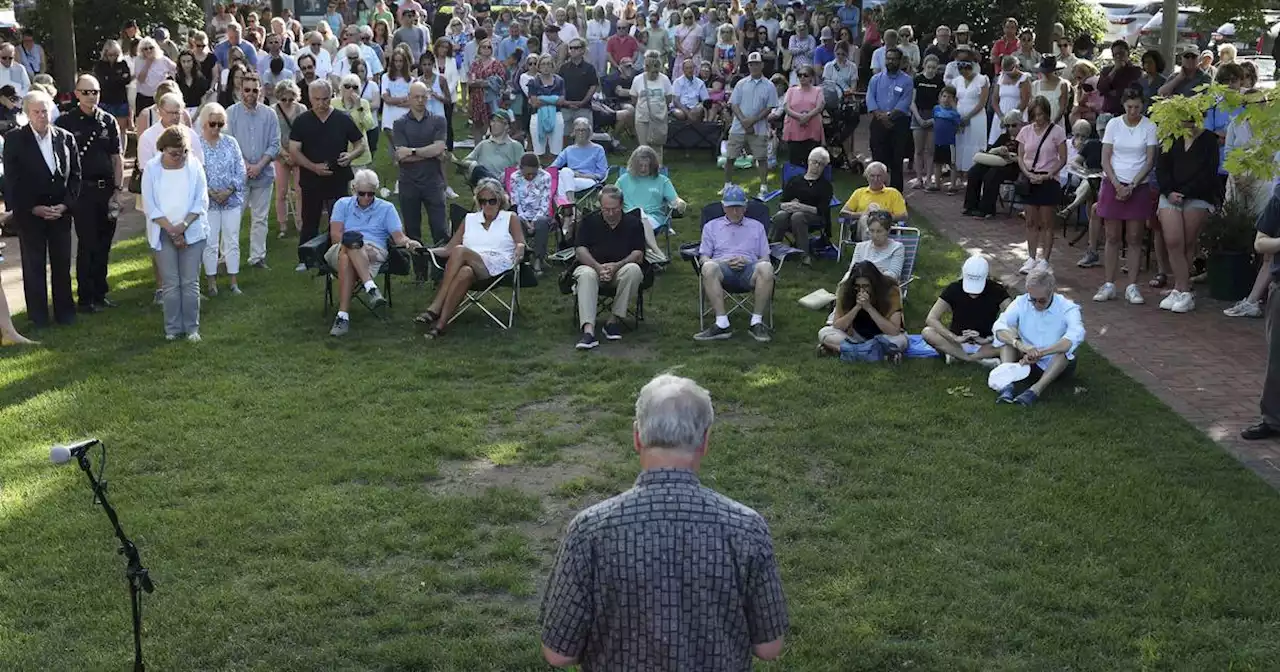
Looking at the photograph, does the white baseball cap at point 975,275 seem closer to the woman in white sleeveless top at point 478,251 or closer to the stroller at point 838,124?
the woman in white sleeveless top at point 478,251

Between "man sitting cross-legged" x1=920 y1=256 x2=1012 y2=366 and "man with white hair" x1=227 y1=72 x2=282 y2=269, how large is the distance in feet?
21.0

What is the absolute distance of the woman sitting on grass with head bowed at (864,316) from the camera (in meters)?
10.7

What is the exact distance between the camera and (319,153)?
1365 cm

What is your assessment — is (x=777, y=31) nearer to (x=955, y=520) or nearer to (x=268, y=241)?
(x=268, y=241)

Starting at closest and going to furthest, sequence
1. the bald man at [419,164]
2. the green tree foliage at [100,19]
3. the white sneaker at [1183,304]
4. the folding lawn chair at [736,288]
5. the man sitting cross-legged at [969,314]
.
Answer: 1. the man sitting cross-legged at [969,314]
2. the folding lawn chair at [736,288]
3. the white sneaker at [1183,304]
4. the bald man at [419,164]
5. the green tree foliage at [100,19]

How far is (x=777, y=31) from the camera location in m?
26.8

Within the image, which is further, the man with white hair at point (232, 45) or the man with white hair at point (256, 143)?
the man with white hair at point (232, 45)

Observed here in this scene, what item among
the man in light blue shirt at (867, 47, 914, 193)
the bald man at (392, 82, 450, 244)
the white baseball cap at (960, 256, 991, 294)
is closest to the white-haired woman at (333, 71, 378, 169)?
the bald man at (392, 82, 450, 244)

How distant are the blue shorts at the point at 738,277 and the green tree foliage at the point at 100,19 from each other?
1646 cm

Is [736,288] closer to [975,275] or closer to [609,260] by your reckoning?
[609,260]

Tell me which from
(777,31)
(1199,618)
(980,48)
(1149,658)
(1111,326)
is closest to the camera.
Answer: (1149,658)

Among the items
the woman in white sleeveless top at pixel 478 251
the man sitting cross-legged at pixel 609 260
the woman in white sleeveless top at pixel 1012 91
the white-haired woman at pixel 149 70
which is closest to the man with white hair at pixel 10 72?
the white-haired woman at pixel 149 70

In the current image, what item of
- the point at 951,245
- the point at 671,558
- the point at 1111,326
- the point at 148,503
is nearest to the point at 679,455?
the point at 671,558

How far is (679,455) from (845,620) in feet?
9.02
